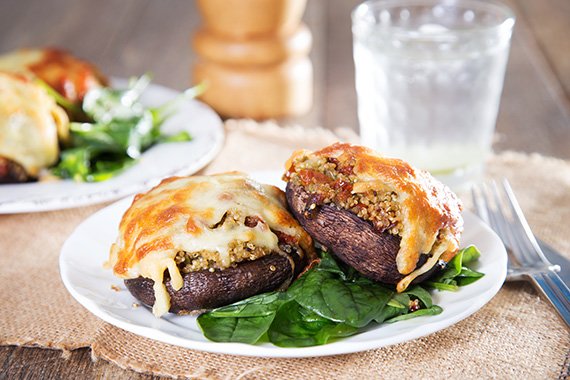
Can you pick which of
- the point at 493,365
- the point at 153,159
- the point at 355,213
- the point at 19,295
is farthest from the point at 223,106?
the point at 493,365

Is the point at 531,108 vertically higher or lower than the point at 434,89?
lower

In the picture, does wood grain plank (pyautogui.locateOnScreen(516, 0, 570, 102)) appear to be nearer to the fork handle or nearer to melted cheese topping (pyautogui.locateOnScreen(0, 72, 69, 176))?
the fork handle

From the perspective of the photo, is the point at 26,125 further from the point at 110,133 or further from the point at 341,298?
the point at 341,298

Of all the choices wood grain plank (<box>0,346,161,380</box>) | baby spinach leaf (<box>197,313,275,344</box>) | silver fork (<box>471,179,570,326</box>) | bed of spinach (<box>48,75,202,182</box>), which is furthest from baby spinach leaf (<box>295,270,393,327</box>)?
bed of spinach (<box>48,75,202,182</box>)

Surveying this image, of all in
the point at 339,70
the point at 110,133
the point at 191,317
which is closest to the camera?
the point at 191,317

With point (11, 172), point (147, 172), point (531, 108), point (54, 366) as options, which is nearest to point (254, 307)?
point (54, 366)

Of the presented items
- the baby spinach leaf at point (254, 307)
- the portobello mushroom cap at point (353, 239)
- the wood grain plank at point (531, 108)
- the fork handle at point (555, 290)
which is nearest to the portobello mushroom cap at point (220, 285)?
the baby spinach leaf at point (254, 307)

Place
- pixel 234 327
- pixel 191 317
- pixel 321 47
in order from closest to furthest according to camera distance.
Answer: pixel 234 327 < pixel 191 317 < pixel 321 47
